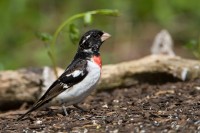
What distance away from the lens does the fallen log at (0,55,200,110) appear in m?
8.59

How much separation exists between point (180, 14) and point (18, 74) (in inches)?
235

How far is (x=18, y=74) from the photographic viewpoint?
340 inches

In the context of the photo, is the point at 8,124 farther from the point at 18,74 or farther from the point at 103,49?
the point at 103,49

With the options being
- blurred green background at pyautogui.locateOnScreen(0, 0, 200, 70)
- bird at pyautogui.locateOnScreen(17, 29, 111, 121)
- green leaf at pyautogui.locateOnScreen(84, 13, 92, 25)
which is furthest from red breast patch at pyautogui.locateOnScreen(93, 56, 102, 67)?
blurred green background at pyautogui.locateOnScreen(0, 0, 200, 70)

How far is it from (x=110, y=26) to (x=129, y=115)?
7277mm

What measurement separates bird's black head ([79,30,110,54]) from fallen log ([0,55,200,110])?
49.3 inches

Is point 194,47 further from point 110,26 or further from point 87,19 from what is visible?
point 110,26

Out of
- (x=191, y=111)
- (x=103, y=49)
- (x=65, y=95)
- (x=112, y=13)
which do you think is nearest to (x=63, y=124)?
(x=65, y=95)

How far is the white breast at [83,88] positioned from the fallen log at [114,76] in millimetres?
1527

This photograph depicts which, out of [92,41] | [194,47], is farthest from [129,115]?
[194,47]

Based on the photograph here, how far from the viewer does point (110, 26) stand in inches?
547

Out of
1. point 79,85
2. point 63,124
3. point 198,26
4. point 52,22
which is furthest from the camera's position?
point 52,22

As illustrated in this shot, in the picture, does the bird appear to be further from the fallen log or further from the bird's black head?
the fallen log

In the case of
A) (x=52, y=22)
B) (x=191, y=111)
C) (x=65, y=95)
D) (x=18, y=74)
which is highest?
(x=52, y=22)
